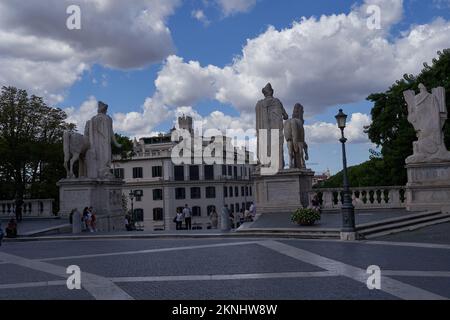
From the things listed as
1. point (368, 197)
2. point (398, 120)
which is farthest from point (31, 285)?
point (398, 120)

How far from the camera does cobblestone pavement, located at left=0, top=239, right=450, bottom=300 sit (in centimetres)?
808

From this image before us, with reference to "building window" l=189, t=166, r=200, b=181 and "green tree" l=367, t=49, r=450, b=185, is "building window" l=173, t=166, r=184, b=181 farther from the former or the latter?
"green tree" l=367, t=49, r=450, b=185

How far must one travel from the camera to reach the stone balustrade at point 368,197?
850 inches

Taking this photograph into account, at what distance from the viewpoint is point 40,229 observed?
859 inches

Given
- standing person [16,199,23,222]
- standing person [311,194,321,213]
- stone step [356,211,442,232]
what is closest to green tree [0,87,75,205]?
standing person [16,199,23,222]

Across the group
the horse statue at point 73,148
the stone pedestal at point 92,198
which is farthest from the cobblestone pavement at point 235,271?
the horse statue at point 73,148

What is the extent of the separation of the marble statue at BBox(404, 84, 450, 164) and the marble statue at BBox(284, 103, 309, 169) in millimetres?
4741

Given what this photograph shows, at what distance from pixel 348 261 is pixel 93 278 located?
18.5ft

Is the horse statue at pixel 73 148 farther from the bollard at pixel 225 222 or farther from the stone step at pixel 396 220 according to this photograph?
the stone step at pixel 396 220

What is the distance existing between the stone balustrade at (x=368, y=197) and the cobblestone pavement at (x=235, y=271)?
24.0 feet

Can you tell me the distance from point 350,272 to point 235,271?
2.35m

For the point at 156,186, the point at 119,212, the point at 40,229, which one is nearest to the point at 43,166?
the point at 119,212

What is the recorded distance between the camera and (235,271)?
403 inches
